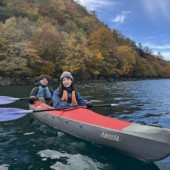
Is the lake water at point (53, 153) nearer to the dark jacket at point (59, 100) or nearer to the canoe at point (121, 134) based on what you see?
the canoe at point (121, 134)

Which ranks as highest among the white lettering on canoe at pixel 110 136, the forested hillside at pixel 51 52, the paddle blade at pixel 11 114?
the forested hillside at pixel 51 52

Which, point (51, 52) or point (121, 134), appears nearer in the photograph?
point (121, 134)

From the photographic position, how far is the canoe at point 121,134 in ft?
21.3

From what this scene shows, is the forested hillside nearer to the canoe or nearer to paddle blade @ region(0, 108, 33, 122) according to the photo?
paddle blade @ region(0, 108, 33, 122)

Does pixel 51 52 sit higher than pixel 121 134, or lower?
higher

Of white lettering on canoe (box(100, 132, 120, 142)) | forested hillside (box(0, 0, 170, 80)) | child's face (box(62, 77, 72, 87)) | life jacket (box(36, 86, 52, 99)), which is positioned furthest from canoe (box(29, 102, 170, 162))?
forested hillside (box(0, 0, 170, 80))

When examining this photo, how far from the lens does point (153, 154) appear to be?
661 cm

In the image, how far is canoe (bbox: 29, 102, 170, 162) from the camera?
21.3 feet

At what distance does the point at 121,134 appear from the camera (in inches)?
275

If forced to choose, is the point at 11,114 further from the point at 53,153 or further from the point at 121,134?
the point at 121,134

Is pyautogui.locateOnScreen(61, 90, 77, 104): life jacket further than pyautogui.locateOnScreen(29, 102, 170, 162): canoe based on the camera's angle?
Yes

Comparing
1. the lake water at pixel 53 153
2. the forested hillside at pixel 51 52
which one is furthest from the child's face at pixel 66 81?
the forested hillside at pixel 51 52

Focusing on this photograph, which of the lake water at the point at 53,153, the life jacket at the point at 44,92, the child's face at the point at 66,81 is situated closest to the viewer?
the lake water at the point at 53,153

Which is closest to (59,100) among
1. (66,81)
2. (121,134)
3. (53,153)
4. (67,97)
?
(67,97)
